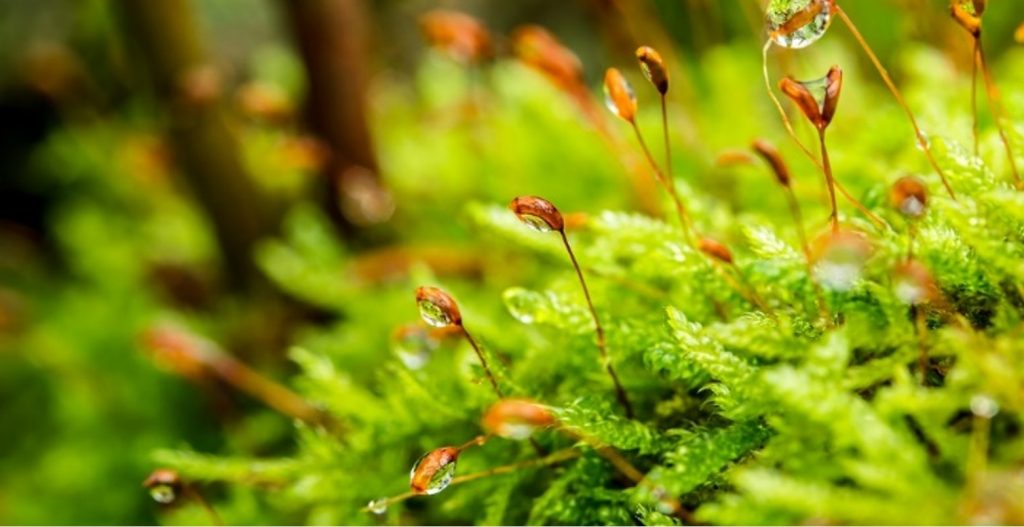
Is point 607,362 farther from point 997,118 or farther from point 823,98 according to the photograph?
point 997,118

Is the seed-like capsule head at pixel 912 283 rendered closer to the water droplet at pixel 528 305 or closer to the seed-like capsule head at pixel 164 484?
the water droplet at pixel 528 305

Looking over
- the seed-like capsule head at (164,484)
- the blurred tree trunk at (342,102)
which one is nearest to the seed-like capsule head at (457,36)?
the blurred tree trunk at (342,102)

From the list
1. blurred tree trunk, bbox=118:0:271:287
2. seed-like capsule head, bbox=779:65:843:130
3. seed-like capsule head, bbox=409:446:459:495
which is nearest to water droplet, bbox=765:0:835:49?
seed-like capsule head, bbox=779:65:843:130

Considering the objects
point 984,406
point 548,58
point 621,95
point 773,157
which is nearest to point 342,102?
point 548,58

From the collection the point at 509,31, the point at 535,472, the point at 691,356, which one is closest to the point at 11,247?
the point at 509,31

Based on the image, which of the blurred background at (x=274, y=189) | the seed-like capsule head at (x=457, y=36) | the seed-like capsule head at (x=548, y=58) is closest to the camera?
the seed-like capsule head at (x=548, y=58)

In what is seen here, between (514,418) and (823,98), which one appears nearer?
(514,418)
